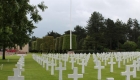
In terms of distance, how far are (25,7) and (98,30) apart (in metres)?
68.1

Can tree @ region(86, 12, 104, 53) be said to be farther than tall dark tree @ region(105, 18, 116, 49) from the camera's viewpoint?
Yes

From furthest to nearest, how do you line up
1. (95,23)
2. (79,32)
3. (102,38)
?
1. (79,32)
2. (95,23)
3. (102,38)

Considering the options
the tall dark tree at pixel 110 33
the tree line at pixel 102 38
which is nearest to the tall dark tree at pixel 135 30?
the tree line at pixel 102 38

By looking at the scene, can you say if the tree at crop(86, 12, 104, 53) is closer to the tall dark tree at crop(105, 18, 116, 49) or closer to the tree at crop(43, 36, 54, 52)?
the tall dark tree at crop(105, 18, 116, 49)

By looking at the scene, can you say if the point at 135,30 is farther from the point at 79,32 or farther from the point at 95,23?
the point at 79,32

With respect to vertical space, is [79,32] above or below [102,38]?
above

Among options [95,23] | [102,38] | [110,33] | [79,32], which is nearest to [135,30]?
[110,33]

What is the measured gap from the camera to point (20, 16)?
56.9 ft

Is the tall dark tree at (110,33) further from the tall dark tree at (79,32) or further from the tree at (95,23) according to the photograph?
the tall dark tree at (79,32)

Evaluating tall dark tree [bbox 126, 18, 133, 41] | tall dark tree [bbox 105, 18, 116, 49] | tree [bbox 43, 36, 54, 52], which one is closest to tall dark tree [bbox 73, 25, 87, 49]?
tall dark tree [bbox 126, 18, 133, 41]

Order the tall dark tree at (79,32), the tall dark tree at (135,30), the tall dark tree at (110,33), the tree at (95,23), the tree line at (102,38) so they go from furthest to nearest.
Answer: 1. the tall dark tree at (79,32)
2. the tall dark tree at (135,30)
3. the tree at (95,23)
4. the tall dark tree at (110,33)
5. the tree line at (102,38)

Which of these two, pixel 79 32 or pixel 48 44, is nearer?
pixel 48 44

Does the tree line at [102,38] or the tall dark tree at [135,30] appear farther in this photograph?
the tall dark tree at [135,30]

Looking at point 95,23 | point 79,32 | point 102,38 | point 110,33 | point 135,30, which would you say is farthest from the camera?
point 79,32
